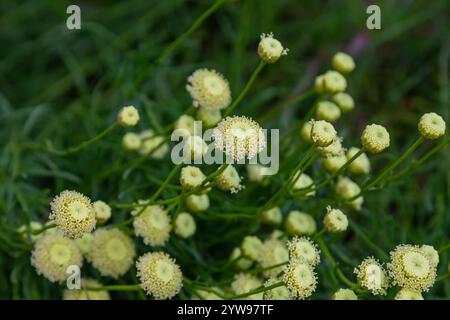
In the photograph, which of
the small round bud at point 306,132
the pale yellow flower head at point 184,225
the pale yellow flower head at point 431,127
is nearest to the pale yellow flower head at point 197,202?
the pale yellow flower head at point 184,225

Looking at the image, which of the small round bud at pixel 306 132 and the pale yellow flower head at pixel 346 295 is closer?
the pale yellow flower head at pixel 346 295

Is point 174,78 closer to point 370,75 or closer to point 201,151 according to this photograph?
point 370,75

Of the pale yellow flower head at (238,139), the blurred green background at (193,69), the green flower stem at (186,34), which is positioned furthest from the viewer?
the blurred green background at (193,69)

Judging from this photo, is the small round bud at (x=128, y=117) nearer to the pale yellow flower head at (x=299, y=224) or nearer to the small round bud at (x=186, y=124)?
the small round bud at (x=186, y=124)

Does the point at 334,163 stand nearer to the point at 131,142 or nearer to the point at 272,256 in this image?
the point at 272,256

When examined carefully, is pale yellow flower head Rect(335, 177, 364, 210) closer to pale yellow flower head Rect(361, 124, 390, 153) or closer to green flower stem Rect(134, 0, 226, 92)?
pale yellow flower head Rect(361, 124, 390, 153)

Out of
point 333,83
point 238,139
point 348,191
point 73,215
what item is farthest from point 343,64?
point 73,215
